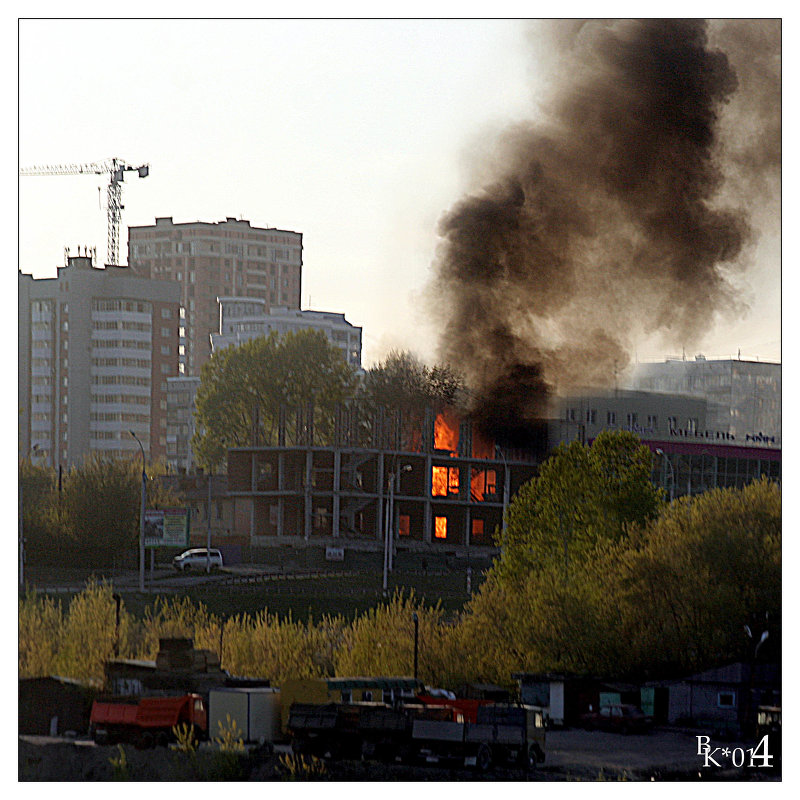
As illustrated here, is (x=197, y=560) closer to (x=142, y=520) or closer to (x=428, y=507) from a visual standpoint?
(x=142, y=520)

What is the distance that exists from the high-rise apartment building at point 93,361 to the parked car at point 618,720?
468 centimetres

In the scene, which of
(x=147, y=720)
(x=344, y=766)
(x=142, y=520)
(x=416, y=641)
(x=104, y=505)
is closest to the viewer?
(x=344, y=766)

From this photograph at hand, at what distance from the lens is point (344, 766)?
39.3ft

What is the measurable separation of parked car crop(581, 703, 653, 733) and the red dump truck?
136 inches

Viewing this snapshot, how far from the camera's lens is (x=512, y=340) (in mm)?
13102

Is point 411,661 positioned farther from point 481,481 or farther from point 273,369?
point 273,369

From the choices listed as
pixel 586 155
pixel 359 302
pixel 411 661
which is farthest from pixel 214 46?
pixel 411 661

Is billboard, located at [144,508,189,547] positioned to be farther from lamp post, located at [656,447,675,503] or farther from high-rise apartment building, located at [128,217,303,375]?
lamp post, located at [656,447,675,503]

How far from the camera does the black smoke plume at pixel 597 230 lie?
12.8 meters

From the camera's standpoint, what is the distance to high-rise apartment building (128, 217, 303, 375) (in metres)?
12.9

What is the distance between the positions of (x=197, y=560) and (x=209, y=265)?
9.21ft

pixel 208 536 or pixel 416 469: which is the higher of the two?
pixel 416 469

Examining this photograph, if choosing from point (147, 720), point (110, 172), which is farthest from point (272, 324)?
point (147, 720)

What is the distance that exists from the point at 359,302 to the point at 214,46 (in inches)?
106
